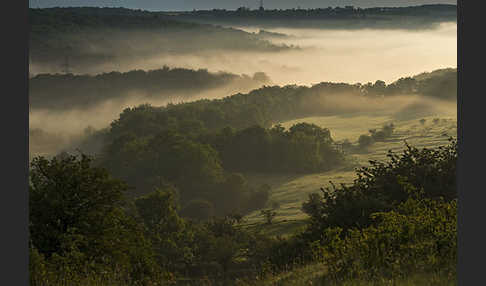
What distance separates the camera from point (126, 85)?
90375 millimetres

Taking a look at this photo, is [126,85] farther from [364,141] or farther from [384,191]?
[384,191]

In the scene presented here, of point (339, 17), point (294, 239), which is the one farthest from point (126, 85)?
point (294, 239)

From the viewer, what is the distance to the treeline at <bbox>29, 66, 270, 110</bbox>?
69188 millimetres

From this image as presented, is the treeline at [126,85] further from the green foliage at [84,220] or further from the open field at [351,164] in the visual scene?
the green foliage at [84,220]

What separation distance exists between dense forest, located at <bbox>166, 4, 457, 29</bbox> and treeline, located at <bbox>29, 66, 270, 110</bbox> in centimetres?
2154

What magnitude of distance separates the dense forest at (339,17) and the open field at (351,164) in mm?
8374

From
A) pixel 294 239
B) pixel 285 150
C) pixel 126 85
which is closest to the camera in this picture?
pixel 294 239

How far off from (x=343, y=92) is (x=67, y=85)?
4439 cm

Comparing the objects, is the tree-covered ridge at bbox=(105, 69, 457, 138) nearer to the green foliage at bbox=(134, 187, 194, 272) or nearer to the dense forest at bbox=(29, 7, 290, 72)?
the dense forest at bbox=(29, 7, 290, 72)

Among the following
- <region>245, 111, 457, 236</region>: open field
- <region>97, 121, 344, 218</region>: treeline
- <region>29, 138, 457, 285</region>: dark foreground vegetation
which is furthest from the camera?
<region>97, 121, 344, 218</region>: treeline

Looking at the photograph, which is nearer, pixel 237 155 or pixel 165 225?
pixel 165 225

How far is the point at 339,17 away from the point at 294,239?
21111 millimetres

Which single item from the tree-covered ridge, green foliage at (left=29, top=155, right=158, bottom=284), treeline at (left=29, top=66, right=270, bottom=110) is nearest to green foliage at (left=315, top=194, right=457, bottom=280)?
green foliage at (left=29, top=155, right=158, bottom=284)

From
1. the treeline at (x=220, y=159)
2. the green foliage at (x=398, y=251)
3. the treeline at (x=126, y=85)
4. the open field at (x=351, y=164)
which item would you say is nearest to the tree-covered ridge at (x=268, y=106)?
the treeline at (x=220, y=159)
